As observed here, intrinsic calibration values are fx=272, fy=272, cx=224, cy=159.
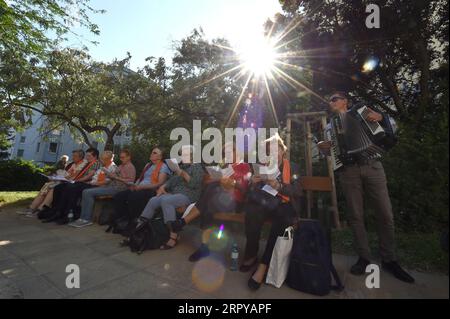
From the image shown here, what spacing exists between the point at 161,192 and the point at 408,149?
13.0 feet

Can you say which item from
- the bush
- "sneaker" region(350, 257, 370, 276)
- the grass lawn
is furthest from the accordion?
the bush

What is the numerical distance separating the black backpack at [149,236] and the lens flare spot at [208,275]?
77cm

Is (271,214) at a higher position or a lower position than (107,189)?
lower

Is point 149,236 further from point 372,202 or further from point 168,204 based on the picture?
point 372,202

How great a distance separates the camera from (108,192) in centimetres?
559

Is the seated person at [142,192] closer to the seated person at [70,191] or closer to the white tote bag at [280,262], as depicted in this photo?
the seated person at [70,191]

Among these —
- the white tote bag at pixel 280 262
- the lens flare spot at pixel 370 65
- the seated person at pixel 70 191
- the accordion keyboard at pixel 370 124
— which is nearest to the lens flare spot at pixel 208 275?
the white tote bag at pixel 280 262

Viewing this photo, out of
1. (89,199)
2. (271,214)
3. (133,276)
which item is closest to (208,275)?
(133,276)

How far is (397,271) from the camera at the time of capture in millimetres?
2729

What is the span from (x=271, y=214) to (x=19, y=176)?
16.3 m

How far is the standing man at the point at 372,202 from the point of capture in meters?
2.86
